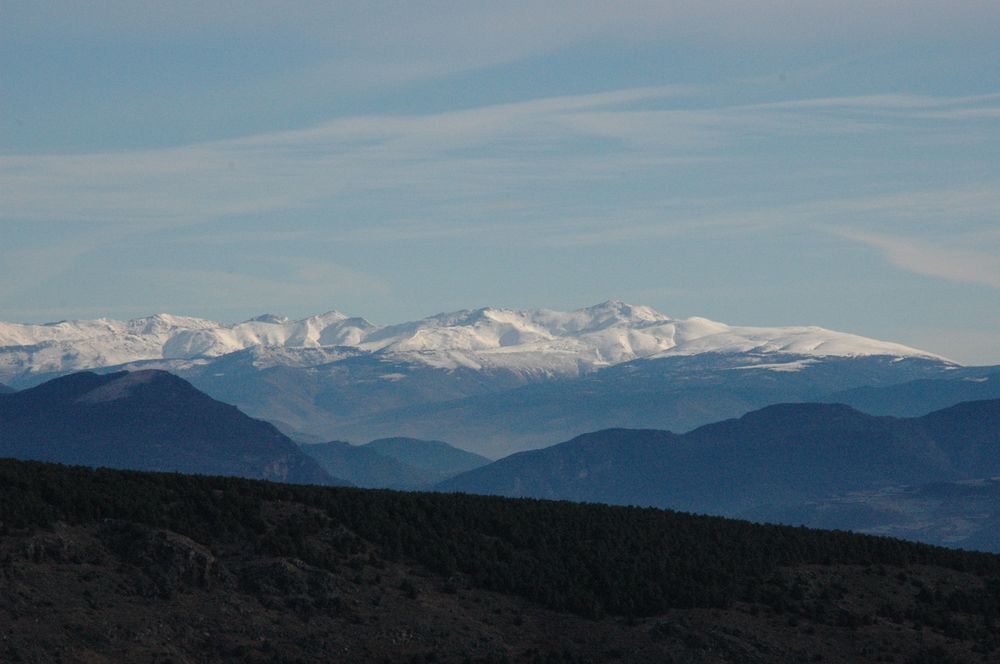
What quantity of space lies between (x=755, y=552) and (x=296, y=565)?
42604 millimetres

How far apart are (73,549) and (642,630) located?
37.3m

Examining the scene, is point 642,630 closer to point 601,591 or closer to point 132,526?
point 601,591

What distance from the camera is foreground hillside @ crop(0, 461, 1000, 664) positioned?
92.9m

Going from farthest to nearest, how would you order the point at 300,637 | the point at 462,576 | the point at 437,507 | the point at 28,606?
the point at 437,507
the point at 462,576
the point at 300,637
the point at 28,606

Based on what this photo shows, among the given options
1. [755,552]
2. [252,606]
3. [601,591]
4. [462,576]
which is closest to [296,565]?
[252,606]

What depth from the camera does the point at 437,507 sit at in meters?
126

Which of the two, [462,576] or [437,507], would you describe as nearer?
[462,576]

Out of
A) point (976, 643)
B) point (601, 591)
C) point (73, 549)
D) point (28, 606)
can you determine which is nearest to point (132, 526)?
point (73, 549)

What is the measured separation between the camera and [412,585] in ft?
349

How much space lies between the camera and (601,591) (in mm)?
112812

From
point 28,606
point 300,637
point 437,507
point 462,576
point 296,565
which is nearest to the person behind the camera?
point 28,606

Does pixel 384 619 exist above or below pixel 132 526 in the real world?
below

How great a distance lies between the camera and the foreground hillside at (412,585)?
92938 millimetres

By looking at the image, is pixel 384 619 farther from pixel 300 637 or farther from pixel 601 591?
pixel 601 591
